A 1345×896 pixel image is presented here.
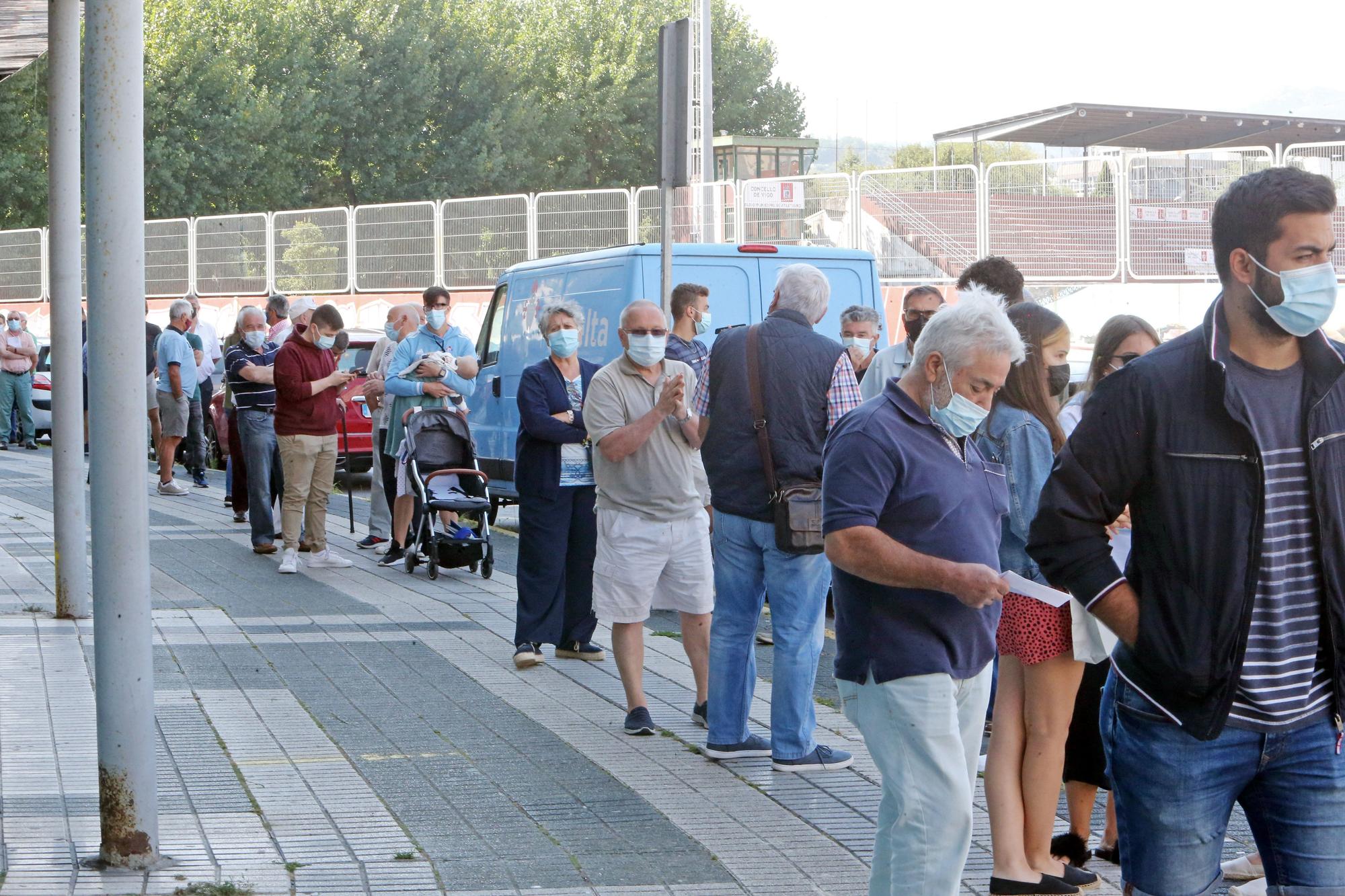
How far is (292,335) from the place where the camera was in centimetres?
1139

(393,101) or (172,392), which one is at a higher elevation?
(393,101)

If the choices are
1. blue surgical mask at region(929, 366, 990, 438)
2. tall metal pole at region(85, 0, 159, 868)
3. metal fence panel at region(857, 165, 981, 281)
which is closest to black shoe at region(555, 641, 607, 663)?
tall metal pole at region(85, 0, 159, 868)

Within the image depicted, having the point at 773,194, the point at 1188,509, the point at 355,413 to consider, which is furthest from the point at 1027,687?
the point at 773,194

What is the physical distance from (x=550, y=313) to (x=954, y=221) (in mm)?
15988

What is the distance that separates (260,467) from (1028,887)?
29.1ft

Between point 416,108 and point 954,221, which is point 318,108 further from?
point 954,221

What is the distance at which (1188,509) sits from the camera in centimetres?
290

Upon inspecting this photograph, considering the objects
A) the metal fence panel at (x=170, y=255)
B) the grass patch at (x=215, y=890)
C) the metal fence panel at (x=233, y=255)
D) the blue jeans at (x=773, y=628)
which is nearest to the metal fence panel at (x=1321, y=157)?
the blue jeans at (x=773, y=628)

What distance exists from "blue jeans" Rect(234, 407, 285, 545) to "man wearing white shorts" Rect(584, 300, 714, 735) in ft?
19.1

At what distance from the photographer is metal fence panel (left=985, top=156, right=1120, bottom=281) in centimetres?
2209

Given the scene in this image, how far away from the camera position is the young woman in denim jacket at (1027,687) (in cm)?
461

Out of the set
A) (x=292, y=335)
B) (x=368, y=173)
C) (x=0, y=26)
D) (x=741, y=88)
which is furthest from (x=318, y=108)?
(x=0, y=26)

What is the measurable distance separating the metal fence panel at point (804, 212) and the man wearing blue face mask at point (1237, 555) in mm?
21930

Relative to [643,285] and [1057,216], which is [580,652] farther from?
[1057,216]
